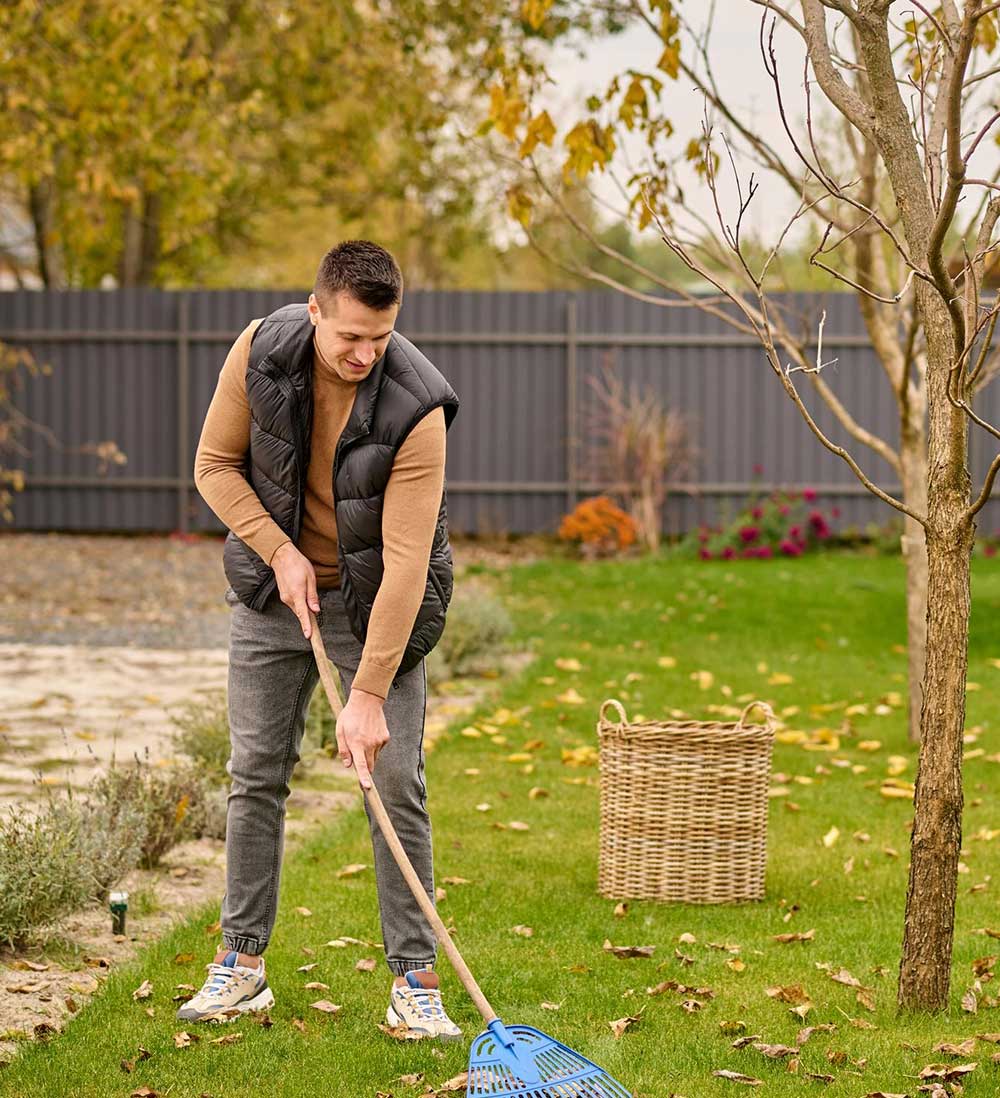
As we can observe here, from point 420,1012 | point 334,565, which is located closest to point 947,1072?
point 420,1012

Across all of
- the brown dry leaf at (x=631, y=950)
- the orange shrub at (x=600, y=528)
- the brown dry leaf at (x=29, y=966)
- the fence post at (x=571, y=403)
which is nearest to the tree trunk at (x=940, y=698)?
the brown dry leaf at (x=631, y=950)

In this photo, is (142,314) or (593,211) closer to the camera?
(142,314)

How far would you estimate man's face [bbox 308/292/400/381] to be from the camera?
121 inches

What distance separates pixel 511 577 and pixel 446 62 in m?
9.88

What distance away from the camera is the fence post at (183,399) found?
554 inches

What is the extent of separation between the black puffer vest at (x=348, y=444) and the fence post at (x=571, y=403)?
34.0 feet

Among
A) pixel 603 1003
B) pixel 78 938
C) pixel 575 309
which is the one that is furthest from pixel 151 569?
pixel 603 1003

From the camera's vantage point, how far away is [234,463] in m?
3.43

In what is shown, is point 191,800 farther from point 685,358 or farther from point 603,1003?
point 685,358

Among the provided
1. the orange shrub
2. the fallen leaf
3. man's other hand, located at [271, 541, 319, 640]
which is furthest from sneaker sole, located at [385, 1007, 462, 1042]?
the orange shrub

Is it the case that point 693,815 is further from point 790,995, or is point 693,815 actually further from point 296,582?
point 296,582

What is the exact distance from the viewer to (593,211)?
→ 26.8m

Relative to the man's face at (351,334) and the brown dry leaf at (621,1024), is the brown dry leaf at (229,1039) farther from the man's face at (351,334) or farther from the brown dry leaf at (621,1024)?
the man's face at (351,334)

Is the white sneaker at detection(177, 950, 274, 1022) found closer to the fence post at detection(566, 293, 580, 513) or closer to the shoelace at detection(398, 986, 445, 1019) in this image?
the shoelace at detection(398, 986, 445, 1019)
